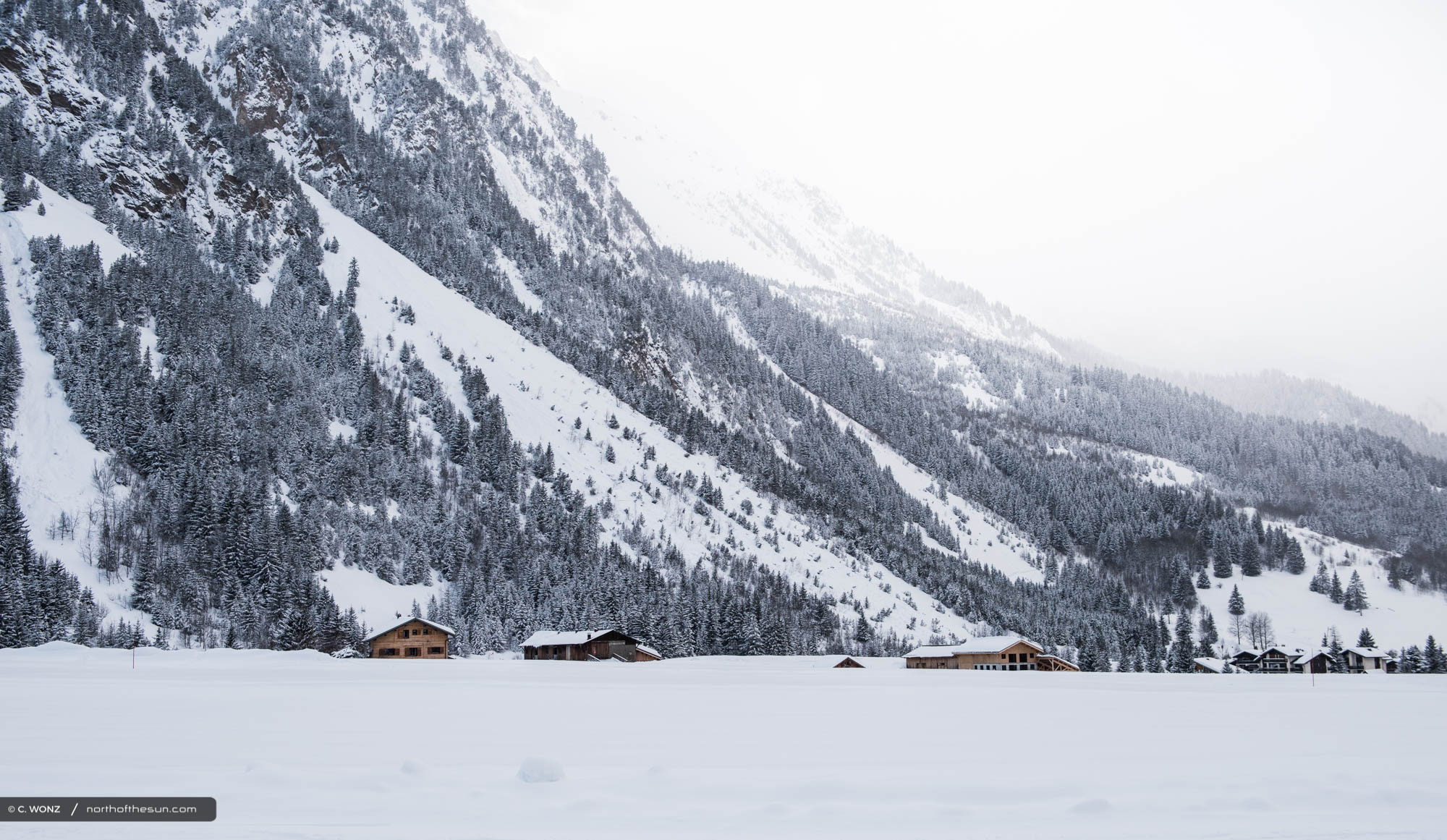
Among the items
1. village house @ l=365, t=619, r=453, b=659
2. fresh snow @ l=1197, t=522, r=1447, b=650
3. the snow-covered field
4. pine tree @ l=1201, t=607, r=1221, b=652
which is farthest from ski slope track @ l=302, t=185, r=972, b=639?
the snow-covered field

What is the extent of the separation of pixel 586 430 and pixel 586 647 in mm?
64275

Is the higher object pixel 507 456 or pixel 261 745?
pixel 507 456

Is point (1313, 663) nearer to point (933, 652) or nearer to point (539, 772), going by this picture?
point (933, 652)

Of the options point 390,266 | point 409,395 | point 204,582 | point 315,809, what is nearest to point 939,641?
point 409,395

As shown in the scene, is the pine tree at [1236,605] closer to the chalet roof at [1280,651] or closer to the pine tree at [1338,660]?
the pine tree at [1338,660]

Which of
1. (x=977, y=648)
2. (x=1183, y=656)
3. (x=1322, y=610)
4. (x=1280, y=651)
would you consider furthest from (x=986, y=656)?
(x=1322, y=610)

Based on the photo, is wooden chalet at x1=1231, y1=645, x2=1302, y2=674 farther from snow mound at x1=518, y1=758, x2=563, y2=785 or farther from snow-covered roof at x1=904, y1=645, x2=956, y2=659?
snow mound at x1=518, y1=758, x2=563, y2=785

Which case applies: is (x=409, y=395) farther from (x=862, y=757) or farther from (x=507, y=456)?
(x=862, y=757)

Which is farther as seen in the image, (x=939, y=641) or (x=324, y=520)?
(x=939, y=641)

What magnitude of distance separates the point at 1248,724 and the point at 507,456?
11061cm

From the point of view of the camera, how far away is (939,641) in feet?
461

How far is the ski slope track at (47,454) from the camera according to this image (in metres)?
85.6

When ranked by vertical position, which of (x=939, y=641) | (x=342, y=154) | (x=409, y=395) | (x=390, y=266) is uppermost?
(x=342, y=154)

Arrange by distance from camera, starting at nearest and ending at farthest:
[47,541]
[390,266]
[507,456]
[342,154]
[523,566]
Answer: [47,541]
[523,566]
[507,456]
[390,266]
[342,154]
